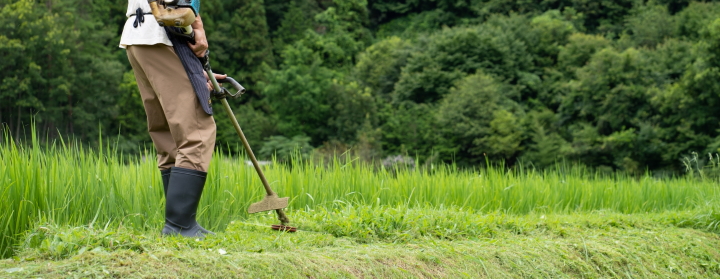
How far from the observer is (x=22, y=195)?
3.08 meters

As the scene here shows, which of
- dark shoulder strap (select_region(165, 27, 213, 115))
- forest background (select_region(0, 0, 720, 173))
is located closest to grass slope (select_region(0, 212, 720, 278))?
dark shoulder strap (select_region(165, 27, 213, 115))

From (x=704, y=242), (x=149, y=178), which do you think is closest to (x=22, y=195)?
(x=149, y=178)

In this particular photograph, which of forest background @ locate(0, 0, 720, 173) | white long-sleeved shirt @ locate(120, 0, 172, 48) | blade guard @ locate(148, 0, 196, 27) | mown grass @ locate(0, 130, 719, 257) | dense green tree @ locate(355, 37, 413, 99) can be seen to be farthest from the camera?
dense green tree @ locate(355, 37, 413, 99)

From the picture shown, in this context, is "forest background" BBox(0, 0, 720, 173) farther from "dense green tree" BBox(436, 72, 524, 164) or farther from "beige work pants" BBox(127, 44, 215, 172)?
"beige work pants" BBox(127, 44, 215, 172)

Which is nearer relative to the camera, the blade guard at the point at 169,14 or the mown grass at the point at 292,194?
the blade guard at the point at 169,14

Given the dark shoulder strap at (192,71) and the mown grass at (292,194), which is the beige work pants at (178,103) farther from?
the mown grass at (292,194)

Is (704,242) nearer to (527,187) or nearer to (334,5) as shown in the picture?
(527,187)

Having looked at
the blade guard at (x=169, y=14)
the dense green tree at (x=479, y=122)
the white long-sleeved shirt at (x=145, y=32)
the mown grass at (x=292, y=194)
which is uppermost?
the blade guard at (x=169, y=14)

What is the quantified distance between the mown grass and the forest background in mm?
19567

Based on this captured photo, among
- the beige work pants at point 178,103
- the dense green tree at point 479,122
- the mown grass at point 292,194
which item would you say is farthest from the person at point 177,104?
the dense green tree at point 479,122

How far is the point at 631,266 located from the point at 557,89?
29.9 meters

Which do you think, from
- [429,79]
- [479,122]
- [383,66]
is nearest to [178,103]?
[479,122]

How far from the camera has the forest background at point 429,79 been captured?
27297 mm

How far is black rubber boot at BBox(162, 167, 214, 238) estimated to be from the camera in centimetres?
296
